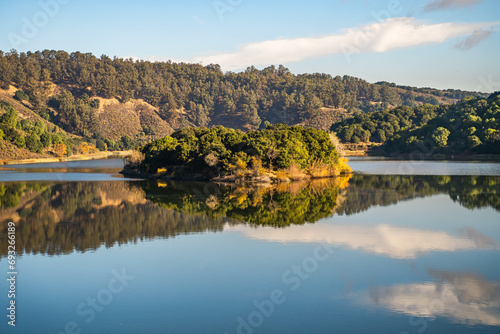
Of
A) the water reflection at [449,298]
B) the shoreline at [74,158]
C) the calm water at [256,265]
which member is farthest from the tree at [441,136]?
the water reflection at [449,298]

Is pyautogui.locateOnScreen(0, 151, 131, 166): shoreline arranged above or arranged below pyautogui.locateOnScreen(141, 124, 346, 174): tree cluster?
below

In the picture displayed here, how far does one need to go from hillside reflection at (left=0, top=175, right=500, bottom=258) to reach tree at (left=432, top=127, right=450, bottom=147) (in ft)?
202

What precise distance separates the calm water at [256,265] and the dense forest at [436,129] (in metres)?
73.3

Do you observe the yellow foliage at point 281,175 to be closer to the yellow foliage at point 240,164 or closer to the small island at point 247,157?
the small island at point 247,157

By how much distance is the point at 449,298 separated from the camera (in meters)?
14.7

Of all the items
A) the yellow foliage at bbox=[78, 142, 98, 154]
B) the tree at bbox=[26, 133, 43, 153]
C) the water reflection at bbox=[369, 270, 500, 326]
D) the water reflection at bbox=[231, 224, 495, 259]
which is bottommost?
the yellow foliage at bbox=[78, 142, 98, 154]

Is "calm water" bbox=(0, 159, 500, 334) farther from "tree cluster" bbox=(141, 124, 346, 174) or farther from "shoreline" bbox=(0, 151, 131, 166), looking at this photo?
"shoreline" bbox=(0, 151, 131, 166)

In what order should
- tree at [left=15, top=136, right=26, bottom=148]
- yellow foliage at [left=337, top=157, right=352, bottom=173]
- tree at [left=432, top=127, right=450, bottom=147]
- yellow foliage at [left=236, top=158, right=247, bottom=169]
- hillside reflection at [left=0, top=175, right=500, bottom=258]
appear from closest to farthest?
hillside reflection at [left=0, top=175, right=500, bottom=258], yellow foliage at [left=236, top=158, right=247, bottom=169], yellow foliage at [left=337, top=157, right=352, bottom=173], tree at [left=15, top=136, right=26, bottom=148], tree at [left=432, top=127, right=450, bottom=147]

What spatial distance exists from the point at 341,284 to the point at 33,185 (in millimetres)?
40470

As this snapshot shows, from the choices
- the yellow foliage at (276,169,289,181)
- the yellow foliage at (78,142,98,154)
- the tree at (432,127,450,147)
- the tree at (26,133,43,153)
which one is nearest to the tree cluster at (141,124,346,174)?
the yellow foliage at (276,169,289,181)

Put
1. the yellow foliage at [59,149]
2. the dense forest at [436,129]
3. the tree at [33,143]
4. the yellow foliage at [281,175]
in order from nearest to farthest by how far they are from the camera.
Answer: the yellow foliage at [281,175] < the dense forest at [436,129] < the tree at [33,143] < the yellow foliage at [59,149]

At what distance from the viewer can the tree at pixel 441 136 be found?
11181cm

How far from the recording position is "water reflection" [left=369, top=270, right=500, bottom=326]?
13453mm

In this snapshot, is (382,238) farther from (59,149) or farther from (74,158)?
(74,158)
